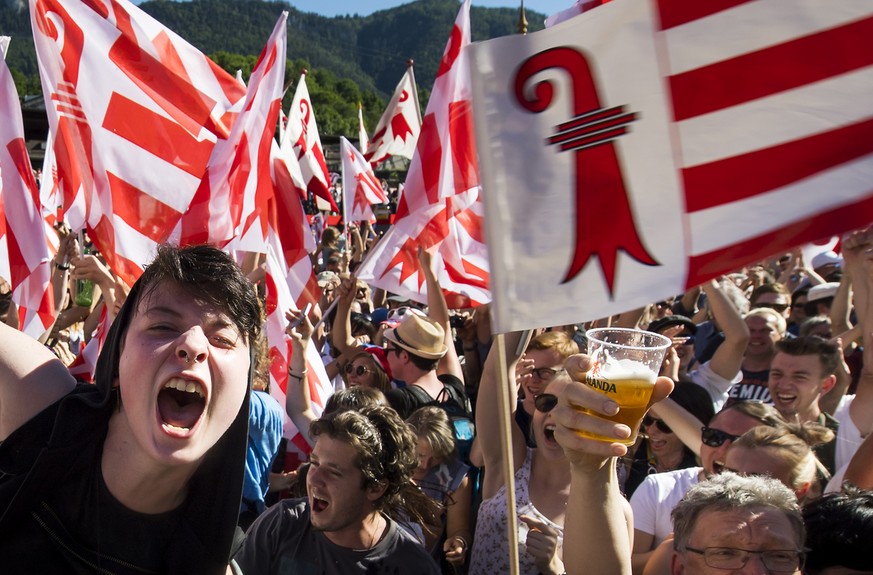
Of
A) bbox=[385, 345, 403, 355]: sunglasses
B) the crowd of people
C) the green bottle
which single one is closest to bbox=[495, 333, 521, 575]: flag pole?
the crowd of people

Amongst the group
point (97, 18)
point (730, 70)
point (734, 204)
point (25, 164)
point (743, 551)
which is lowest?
point (743, 551)

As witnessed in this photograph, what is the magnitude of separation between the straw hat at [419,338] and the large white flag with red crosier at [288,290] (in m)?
0.47

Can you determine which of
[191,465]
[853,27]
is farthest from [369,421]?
[853,27]

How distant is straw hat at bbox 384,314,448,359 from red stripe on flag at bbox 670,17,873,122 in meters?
3.09

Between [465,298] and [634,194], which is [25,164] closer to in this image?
[465,298]

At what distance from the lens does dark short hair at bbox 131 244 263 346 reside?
195 cm

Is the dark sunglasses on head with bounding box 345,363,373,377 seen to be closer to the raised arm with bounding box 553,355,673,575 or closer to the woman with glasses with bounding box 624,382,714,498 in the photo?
the woman with glasses with bounding box 624,382,714,498

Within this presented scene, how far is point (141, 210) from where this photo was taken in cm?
479

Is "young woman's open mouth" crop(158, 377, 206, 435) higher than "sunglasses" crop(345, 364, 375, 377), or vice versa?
"sunglasses" crop(345, 364, 375, 377)

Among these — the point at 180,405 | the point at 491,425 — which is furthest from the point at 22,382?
the point at 491,425

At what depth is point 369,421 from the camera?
10.5 ft

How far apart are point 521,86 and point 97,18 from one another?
3.78 meters

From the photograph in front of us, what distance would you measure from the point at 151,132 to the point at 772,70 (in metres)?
3.80

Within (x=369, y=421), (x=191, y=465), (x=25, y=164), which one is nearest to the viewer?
(x=191, y=465)
